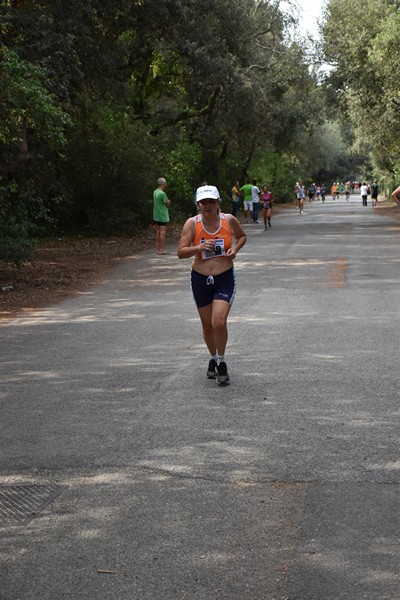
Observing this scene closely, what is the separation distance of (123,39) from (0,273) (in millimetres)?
12460

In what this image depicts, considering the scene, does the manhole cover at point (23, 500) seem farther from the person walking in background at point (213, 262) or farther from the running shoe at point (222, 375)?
the person walking in background at point (213, 262)

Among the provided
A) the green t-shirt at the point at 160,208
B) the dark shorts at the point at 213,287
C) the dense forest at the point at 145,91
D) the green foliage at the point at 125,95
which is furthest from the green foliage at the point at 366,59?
the dark shorts at the point at 213,287

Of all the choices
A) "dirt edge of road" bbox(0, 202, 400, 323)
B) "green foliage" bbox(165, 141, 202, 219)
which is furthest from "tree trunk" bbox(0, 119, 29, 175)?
"green foliage" bbox(165, 141, 202, 219)

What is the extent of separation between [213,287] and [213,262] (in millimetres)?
234

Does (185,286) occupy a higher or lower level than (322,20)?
lower

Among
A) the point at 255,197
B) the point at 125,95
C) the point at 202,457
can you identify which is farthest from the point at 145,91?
the point at 202,457

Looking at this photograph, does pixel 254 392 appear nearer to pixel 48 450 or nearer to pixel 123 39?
pixel 48 450

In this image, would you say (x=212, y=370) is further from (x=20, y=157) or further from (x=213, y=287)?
(x=20, y=157)

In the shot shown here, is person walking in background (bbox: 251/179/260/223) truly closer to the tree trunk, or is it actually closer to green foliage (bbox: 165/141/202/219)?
green foliage (bbox: 165/141/202/219)

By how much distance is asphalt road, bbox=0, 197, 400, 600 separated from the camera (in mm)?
4121

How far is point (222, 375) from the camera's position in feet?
26.9

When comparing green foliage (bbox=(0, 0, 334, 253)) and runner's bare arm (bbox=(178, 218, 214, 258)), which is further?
green foliage (bbox=(0, 0, 334, 253))

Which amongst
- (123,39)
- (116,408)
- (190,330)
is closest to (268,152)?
(123,39)

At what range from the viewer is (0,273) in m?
18.9
